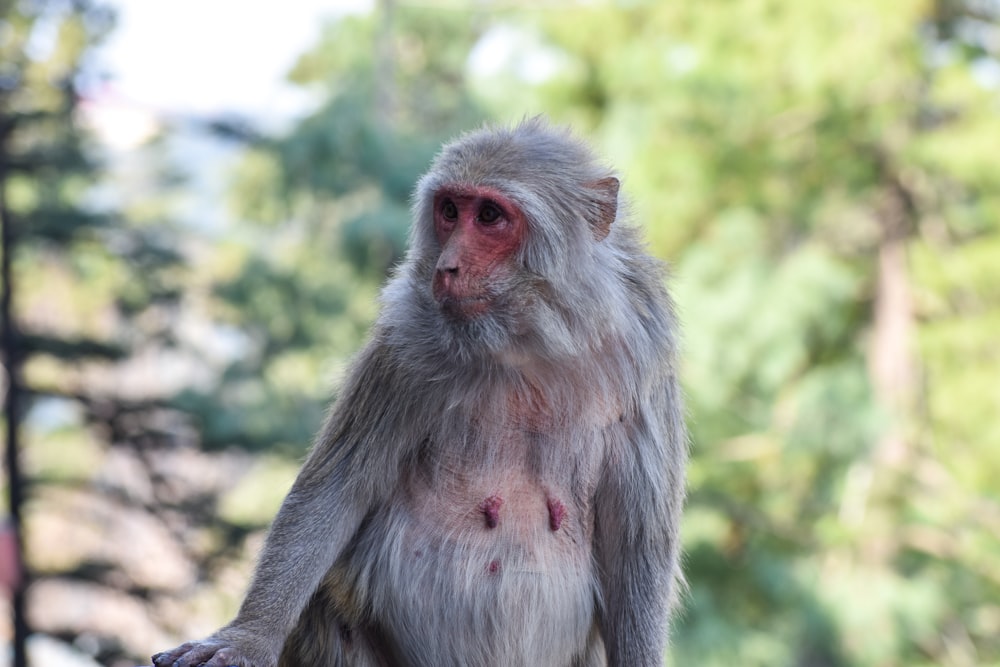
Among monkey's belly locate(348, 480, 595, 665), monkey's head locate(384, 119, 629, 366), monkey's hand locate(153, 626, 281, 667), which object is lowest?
monkey's hand locate(153, 626, 281, 667)

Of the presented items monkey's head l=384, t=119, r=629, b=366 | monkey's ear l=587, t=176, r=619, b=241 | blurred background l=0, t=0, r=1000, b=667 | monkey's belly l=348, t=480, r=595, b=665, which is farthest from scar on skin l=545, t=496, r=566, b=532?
blurred background l=0, t=0, r=1000, b=667

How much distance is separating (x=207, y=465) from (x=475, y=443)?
32.1 feet

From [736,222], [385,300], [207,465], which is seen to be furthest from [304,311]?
[385,300]

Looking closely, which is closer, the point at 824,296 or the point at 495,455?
the point at 495,455

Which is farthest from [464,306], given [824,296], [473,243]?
[824,296]

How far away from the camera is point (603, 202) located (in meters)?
3.24

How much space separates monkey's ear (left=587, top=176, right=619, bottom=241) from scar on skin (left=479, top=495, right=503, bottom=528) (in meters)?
0.70

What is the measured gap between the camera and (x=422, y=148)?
12461 millimetres

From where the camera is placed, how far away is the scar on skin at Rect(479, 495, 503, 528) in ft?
10.3

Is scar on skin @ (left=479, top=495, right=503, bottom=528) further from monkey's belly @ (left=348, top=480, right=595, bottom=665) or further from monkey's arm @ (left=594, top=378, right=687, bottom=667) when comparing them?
monkey's arm @ (left=594, top=378, right=687, bottom=667)

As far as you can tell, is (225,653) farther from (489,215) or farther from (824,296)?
(824,296)

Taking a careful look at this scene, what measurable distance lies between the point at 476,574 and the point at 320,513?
0.41m

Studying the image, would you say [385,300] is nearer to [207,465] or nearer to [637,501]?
[637,501]

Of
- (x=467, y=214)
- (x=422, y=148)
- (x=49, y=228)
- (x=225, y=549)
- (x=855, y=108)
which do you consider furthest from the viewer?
(x=855, y=108)
